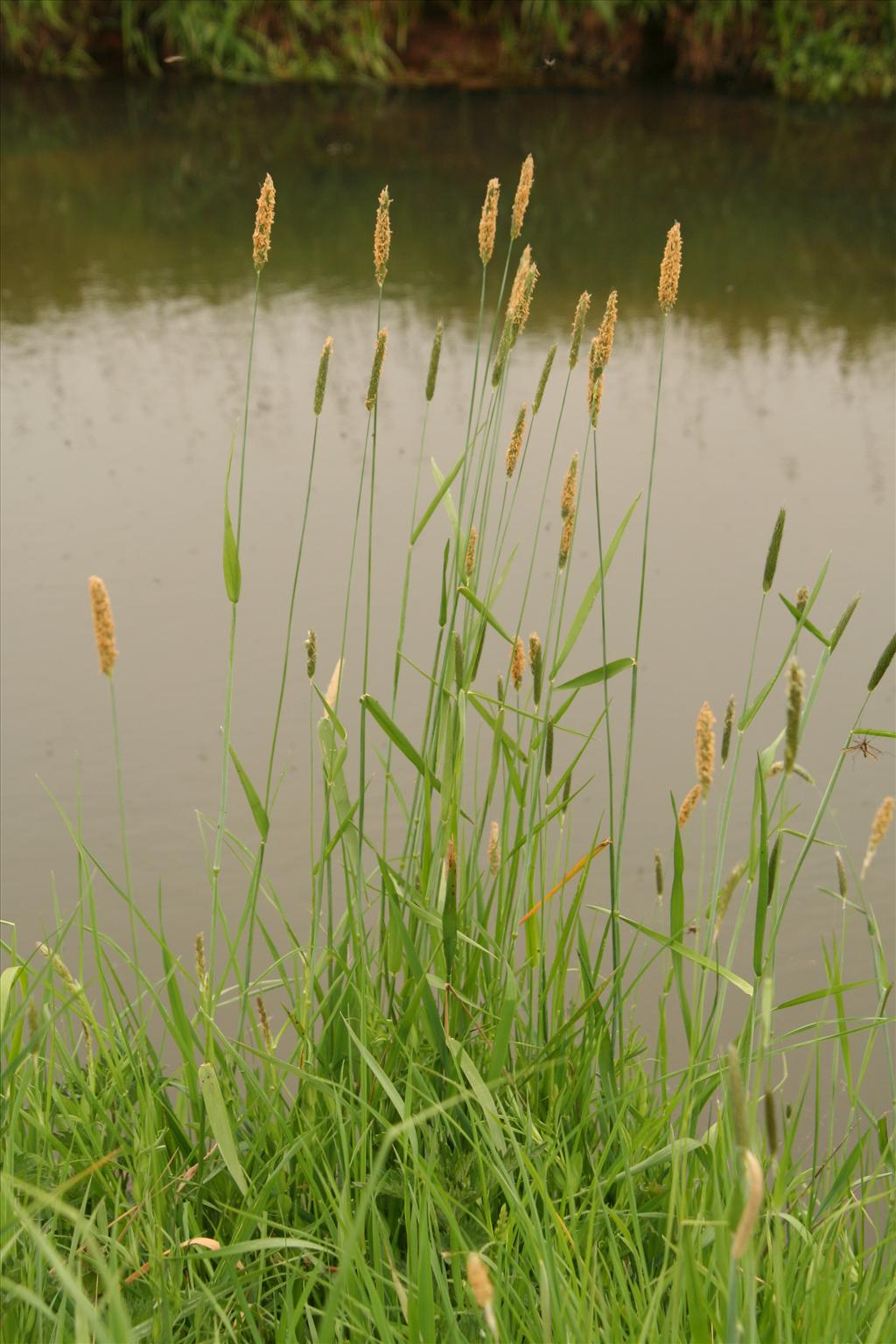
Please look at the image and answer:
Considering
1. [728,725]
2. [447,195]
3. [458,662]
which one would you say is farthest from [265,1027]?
[447,195]

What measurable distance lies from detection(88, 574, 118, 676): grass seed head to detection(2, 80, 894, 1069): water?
35 cm

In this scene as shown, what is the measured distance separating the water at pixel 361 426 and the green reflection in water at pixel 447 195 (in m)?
0.02

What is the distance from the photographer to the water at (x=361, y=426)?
5.57 feet

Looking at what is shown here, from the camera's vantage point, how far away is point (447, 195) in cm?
401

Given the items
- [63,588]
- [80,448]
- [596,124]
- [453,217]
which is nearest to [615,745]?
[63,588]

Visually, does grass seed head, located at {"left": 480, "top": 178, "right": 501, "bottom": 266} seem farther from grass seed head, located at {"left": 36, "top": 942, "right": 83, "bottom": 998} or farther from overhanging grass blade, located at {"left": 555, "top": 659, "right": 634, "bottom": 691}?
grass seed head, located at {"left": 36, "top": 942, "right": 83, "bottom": 998}

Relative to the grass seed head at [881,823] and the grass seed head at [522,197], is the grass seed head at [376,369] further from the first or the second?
the grass seed head at [881,823]

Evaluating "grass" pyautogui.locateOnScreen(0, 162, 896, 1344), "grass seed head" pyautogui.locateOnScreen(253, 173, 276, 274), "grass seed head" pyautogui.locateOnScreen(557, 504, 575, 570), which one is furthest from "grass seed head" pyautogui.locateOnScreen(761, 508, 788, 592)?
"grass seed head" pyautogui.locateOnScreen(253, 173, 276, 274)

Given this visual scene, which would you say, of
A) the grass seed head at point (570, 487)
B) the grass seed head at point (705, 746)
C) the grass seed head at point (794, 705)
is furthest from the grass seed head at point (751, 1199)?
the grass seed head at point (570, 487)

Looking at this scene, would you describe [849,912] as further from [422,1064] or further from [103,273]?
[103,273]

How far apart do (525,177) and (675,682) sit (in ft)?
3.28

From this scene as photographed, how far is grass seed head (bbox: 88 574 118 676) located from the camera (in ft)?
2.35

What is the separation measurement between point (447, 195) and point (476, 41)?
68.0 inches

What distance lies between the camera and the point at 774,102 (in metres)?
5.30
